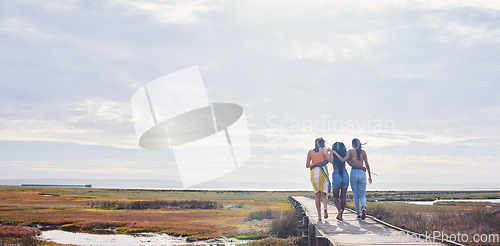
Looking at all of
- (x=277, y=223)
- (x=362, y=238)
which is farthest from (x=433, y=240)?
(x=277, y=223)

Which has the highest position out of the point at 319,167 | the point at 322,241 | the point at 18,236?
the point at 319,167

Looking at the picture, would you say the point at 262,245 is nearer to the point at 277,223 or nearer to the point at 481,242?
the point at 277,223

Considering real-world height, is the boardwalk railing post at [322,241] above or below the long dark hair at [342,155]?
below

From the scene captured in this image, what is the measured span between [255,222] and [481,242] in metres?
16.4

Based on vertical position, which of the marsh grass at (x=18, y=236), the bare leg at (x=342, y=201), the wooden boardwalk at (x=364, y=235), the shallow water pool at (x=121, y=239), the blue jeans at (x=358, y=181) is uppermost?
the blue jeans at (x=358, y=181)

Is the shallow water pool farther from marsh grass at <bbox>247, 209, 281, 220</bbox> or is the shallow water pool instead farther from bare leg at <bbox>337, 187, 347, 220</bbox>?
marsh grass at <bbox>247, 209, 281, 220</bbox>

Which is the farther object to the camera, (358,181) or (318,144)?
(358,181)

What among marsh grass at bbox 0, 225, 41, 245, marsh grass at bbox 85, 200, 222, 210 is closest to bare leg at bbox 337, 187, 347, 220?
marsh grass at bbox 0, 225, 41, 245

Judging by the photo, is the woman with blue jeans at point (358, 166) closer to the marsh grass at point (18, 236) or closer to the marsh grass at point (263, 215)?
the marsh grass at point (18, 236)

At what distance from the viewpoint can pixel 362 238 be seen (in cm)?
845

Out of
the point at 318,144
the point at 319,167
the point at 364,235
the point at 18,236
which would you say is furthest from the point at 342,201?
the point at 18,236

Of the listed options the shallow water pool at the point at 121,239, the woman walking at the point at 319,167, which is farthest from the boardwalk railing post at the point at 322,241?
the shallow water pool at the point at 121,239

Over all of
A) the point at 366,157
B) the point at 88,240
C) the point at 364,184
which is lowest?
the point at 88,240

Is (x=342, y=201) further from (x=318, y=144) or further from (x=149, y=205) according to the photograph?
(x=149, y=205)
